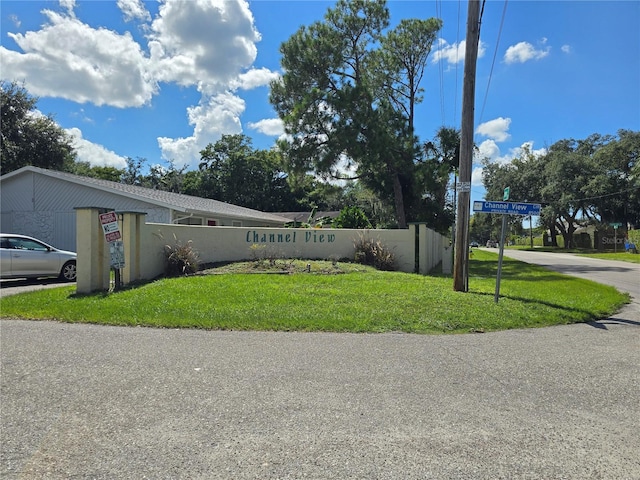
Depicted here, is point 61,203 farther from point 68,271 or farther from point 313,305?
point 313,305

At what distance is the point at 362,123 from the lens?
73.2 ft

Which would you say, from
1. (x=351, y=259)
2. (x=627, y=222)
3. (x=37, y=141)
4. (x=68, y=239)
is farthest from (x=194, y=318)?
(x=627, y=222)

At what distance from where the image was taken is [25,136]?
97.8 ft

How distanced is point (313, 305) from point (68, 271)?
8947 mm

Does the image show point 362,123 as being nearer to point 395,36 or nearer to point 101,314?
point 395,36

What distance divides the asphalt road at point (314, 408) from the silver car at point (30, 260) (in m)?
7.27

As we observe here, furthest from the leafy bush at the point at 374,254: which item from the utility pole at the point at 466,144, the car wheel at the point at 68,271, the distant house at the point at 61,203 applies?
the car wheel at the point at 68,271

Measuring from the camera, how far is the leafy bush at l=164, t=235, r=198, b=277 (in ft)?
41.7

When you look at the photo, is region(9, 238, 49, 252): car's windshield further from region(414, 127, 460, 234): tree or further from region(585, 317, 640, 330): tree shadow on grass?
region(414, 127, 460, 234): tree

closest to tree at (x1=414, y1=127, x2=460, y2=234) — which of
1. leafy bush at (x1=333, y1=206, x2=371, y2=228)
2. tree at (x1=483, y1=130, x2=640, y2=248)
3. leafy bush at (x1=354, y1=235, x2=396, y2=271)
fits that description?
leafy bush at (x1=333, y1=206, x2=371, y2=228)

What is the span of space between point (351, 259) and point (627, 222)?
47148 millimetres

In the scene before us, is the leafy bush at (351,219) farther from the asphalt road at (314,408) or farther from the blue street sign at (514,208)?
the asphalt road at (314,408)

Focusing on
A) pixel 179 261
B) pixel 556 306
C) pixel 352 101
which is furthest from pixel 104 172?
pixel 556 306

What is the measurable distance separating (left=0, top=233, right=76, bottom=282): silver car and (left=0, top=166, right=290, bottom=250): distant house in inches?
230
